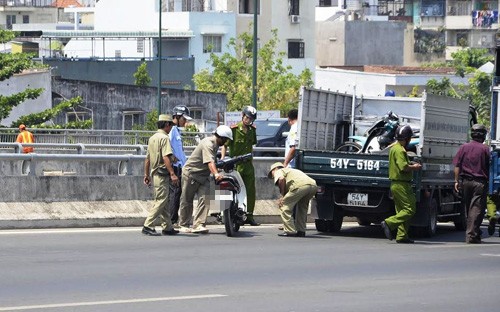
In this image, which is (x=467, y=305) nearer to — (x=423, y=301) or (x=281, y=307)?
(x=423, y=301)

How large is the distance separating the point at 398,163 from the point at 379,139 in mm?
1958

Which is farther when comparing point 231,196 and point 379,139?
point 379,139

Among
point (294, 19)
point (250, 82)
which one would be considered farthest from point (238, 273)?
point (294, 19)

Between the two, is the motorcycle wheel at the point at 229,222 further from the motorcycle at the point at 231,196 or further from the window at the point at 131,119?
the window at the point at 131,119

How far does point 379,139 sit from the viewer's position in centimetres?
2105

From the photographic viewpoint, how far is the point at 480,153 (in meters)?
19.9

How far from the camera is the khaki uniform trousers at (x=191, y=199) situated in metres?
19.3

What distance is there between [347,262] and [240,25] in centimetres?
6885

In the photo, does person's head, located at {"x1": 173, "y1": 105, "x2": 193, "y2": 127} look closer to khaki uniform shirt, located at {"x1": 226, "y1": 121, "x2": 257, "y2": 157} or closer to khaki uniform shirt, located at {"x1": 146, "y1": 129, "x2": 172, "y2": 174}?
khaki uniform shirt, located at {"x1": 226, "y1": 121, "x2": 257, "y2": 157}

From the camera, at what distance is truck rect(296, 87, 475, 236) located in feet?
65.6

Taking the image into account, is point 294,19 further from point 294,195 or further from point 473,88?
point 294,195

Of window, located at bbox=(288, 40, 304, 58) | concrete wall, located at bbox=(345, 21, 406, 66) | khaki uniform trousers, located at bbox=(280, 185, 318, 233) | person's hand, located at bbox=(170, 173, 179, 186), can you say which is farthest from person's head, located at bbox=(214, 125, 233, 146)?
concrete wall, located at bbox=(345, 21, 406, 66)

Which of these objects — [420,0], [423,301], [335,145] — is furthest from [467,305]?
[420,0]

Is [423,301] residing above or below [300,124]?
below
